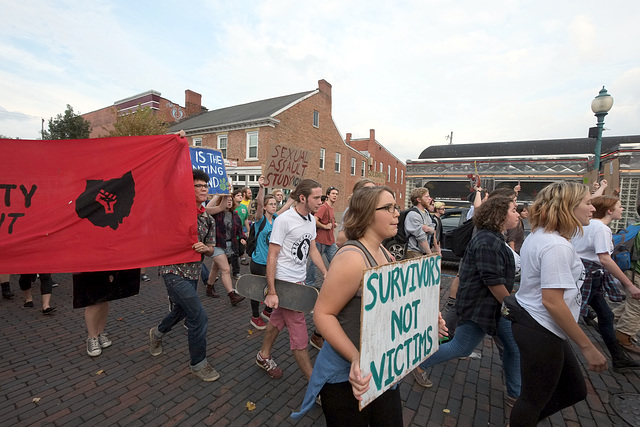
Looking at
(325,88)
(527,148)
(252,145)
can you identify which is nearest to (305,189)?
(252,145)

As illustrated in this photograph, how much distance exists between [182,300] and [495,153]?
86.2 feet

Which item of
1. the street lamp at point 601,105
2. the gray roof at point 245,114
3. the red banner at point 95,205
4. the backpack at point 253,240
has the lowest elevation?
the backpack at point 253,240

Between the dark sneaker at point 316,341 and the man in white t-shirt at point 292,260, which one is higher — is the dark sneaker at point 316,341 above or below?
below

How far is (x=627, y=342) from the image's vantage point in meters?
3.83

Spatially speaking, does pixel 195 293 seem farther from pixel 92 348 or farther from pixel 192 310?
pixel 92 348

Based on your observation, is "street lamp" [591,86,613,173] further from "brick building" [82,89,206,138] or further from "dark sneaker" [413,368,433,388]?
"brick building" [82,89,206,138]

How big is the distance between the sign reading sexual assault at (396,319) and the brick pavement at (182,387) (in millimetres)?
1371

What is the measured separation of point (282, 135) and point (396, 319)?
70.9ft

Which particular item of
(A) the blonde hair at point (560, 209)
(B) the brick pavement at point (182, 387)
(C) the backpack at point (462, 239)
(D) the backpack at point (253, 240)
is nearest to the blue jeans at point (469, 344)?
(B) the brick pavement at point (182, 387)

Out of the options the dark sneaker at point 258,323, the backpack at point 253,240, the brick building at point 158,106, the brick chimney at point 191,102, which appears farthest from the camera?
the brick chimney at point 191,102

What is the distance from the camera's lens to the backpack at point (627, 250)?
3704 mm

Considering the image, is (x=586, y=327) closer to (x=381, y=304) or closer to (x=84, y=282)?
(x=381, y=304)

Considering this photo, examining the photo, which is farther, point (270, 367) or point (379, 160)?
point (379, 160)

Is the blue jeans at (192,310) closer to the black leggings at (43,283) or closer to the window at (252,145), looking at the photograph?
the black leggings at (43,283)
